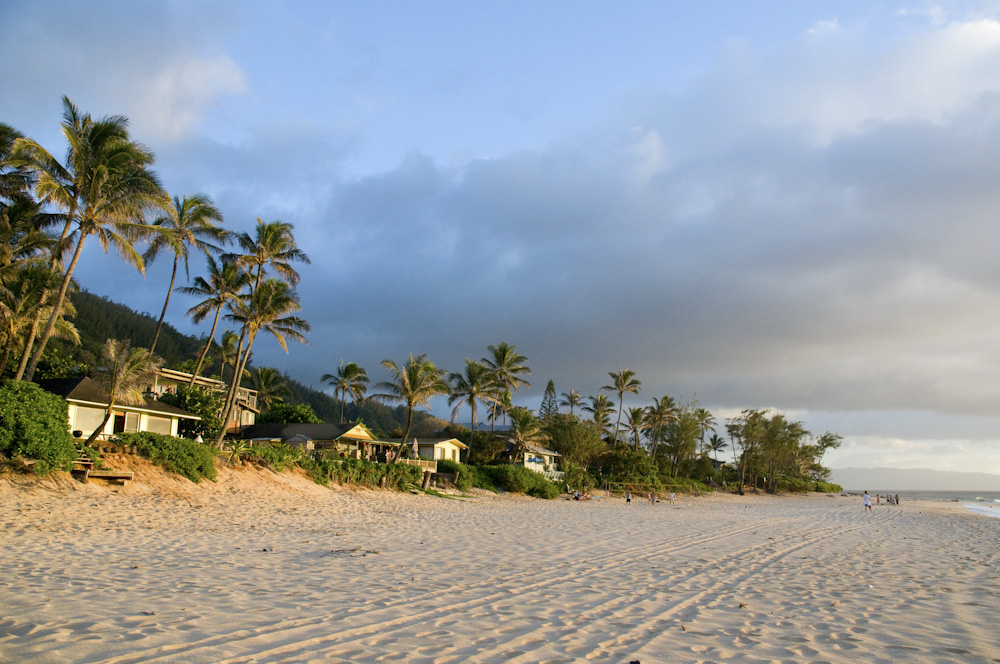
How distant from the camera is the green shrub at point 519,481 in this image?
34656 millimetres

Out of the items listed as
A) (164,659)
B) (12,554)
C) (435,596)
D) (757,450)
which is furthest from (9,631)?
(757,450)

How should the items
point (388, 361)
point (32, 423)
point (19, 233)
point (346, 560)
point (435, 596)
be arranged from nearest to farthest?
point (435, 596) < point (346, 560) < point (32, 423) < point (19, 233) < point (388, 361)

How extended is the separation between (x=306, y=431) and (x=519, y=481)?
1541 cm

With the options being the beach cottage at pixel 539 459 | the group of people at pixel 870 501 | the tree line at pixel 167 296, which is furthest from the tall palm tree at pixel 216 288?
the group of people at pixel 870 501

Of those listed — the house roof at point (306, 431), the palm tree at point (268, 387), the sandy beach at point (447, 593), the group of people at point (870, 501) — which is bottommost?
the sandy beach at point (447, 593)

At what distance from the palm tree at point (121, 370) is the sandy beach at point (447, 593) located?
3372 mm

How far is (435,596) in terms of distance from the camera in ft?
22.8

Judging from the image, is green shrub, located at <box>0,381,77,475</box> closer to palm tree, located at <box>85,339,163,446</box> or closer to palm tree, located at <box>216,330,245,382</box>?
palm tree, located at <box>85,339,163,446</box>

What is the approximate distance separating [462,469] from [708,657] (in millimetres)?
28132

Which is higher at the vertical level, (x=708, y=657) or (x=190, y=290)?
(x=190, y=290)

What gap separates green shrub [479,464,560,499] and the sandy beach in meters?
19.9

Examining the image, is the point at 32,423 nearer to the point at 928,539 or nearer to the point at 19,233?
the point at 19,233

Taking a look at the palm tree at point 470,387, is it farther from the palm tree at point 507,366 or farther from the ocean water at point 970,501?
the ocean water at point 970,501

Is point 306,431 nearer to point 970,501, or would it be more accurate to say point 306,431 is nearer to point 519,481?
point 519,481
